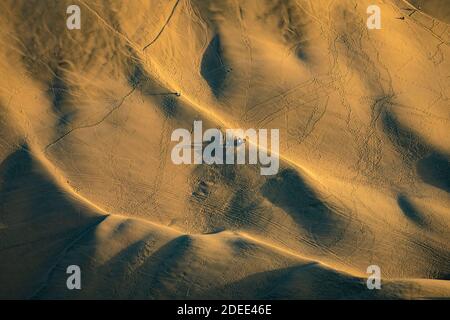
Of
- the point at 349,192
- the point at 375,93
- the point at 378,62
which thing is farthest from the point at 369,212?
the point at 378,62

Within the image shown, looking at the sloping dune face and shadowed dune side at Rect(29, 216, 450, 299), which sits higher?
the sloping dune face

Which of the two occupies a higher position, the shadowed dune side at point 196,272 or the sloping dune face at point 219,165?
the sloping dune face at point 219,165

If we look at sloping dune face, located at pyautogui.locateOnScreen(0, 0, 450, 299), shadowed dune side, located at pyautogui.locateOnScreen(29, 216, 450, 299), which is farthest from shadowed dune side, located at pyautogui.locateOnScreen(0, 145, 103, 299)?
shadowed dune side, located at pyautogui.locateOnScreen(29, 216, 450, 299)

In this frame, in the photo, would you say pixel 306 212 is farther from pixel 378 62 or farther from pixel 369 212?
pixel 378 62

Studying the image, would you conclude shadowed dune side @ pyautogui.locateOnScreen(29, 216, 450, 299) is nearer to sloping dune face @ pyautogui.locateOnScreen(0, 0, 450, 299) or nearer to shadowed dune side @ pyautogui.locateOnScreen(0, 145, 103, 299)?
sloping dune face @ pyautogui.locateOnScreen(0, 0, 450, 299)

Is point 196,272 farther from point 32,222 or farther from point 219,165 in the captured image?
point 32,222

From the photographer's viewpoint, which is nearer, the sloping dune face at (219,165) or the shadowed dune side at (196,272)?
the shadowed dune side at (196,272)

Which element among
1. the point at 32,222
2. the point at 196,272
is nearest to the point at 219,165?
the point at 196,272

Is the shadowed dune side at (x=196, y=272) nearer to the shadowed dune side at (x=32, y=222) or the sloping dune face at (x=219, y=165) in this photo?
the sloping dune face at (x=219, y=165)

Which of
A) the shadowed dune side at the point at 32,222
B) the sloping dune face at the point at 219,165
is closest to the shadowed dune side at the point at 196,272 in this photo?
the sloping dune face at the point at 219,165
